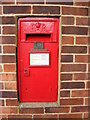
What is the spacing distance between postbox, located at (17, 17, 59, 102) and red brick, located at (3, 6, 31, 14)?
8 cm

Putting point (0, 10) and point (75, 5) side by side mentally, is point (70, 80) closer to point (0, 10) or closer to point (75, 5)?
point (75, 5)

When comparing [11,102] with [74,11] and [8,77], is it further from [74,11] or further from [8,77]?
[74,11]

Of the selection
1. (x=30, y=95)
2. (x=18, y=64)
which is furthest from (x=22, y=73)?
(x=30, y=95)

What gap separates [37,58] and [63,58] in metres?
0.29

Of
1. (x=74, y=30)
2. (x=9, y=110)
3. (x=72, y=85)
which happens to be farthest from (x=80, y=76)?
(x=9, y=110)

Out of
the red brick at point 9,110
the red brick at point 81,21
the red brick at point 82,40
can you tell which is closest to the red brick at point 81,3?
the red brick at point 81,21

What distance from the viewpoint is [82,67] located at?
1.63 meters

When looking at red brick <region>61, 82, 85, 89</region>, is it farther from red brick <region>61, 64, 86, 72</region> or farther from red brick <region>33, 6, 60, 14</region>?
red brick <region>33, 6, 60, 14</region>

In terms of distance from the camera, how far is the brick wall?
1.54 m

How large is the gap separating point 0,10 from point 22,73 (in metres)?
0.73

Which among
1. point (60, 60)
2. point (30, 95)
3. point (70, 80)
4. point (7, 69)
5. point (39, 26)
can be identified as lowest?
point (30, 95)

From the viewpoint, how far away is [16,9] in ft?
5.05

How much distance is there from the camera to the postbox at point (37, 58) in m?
1.54

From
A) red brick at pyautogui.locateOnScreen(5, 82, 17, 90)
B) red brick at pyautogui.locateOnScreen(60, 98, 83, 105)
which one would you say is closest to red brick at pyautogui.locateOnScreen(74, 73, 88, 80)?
red brick at pyautogui.locateOnScreen(60, 98, 83, 105)
